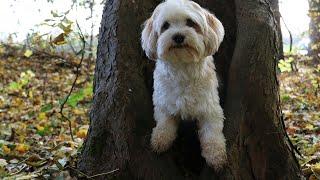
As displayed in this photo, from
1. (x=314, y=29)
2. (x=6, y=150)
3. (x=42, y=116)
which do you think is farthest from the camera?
(x=314, y=29)

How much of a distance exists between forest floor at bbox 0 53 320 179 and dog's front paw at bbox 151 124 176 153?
77cm

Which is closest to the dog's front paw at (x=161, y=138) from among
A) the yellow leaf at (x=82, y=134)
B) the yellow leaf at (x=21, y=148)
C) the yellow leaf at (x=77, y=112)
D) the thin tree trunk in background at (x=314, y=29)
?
the yellow leaf at (x=21, y=148)

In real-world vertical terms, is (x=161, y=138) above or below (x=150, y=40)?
below

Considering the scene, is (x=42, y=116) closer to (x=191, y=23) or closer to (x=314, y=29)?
(x=191, y=23)

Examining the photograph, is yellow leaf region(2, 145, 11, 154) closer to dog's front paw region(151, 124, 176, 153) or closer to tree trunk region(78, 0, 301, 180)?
tree trunk region(78, 0, 301, 180)

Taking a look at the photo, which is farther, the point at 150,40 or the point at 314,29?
the point at 314,29

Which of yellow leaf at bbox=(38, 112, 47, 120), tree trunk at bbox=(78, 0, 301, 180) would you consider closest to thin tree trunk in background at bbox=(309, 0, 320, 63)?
yellow leaf at bbox=(38, 112, 47, 120)

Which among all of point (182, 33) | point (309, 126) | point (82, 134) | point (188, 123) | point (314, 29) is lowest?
point (82, 134)

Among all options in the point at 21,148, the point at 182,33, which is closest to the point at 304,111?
the point at 21,148

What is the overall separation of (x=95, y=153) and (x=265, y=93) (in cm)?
159

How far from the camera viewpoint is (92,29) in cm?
1092

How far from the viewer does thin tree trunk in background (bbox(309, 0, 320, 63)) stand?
11.3 m

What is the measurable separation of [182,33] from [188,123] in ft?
2.97

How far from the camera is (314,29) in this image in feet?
41.2
